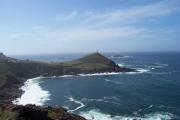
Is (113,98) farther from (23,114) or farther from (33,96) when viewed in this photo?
(23,114)

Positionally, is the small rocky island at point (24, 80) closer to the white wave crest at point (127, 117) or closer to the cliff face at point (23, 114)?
the cliff face at point (23, 114)

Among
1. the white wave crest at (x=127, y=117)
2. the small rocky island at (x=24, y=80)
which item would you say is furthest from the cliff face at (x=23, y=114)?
the white wave crest at (x=127, y=117)

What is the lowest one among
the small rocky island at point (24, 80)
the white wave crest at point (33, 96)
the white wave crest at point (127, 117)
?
the white wave crest at point (127, 117)

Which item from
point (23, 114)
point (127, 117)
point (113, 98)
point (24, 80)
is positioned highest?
point (23, 114)

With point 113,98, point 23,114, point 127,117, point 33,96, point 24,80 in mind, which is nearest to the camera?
point 23,114

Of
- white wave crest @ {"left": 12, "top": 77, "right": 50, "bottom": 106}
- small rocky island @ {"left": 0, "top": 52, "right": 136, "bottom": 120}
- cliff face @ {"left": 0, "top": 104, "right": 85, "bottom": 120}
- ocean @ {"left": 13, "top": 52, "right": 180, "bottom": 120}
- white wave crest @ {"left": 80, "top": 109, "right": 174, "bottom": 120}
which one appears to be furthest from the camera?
white wave crest @ {"left": 12, "top": 77, "right": 50, "bottom": 106}

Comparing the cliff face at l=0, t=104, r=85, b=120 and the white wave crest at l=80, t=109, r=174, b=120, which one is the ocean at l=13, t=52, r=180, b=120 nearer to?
the white wave crest at l=80, t=109, r=174, b=120

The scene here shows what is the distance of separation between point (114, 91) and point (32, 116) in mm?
65249

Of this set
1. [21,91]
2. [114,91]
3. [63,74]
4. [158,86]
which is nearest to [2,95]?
[21,91]

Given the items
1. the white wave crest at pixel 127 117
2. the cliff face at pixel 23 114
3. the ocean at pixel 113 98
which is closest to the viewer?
the cliff face at pixel 23 114

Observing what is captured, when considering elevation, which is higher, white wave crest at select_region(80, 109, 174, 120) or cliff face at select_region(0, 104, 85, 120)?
cliff face at select_region(0, 104, 85, 120)

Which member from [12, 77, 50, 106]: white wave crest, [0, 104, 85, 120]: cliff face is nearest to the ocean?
[12, 77, 50, 106]: white wave crest

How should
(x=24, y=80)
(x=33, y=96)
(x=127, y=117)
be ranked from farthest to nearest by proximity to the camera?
(x=24, y=80), (x=33, y=96), (x=127, y=117)

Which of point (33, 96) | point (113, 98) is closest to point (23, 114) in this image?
point (113, 98)
